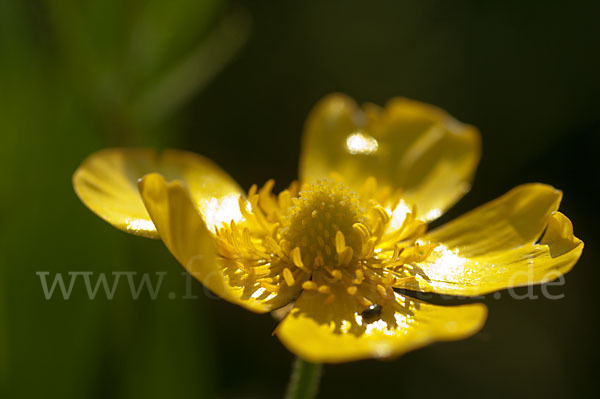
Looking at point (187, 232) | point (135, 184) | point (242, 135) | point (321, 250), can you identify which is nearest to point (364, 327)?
point (321, 250)

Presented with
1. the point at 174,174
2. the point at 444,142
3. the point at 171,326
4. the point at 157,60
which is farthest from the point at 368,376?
the point at 157,60

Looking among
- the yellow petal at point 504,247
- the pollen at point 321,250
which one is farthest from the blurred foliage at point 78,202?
the yellow petal at point 504,247

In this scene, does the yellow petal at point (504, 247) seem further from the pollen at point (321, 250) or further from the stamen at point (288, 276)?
the stamen at point (288, 276)

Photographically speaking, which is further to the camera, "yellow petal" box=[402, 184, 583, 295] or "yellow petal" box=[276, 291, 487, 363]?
"yellow petal" box=[402, 184, 583, 295]

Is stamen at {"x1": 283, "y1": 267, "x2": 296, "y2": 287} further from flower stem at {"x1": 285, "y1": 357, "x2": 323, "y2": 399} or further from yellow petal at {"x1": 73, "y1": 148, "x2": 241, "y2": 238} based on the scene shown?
yellow petal at {"x1": 73, "y1": 148, "x2": 241, "y2": 238}

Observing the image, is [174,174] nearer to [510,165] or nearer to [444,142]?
[444,142]

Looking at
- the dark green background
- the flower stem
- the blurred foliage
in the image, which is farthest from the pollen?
the blurred foliage

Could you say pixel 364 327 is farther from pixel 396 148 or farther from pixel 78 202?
pixel 78 202
